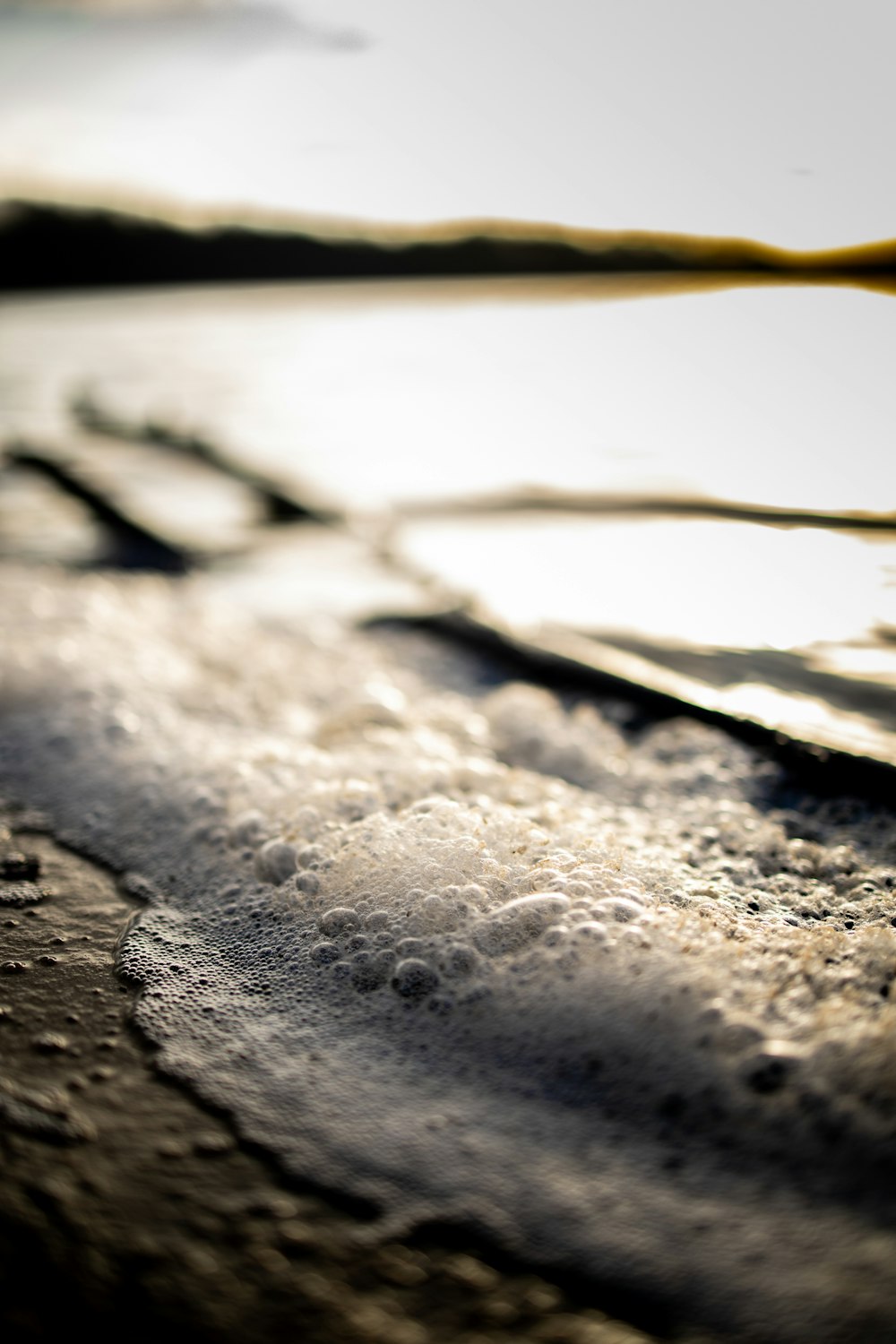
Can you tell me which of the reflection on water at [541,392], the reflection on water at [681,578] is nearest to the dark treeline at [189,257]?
the reflection on water at [541,392]

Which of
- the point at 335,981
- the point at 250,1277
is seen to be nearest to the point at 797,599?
the point at 335,981

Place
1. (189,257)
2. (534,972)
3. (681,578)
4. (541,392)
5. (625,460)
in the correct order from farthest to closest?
(189,257) < (541,392) < (625,460) < (681,578) < (534,972)

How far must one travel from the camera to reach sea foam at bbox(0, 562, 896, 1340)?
0.76 m

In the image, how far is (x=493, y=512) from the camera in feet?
9.89

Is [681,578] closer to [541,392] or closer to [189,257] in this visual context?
[541,392]

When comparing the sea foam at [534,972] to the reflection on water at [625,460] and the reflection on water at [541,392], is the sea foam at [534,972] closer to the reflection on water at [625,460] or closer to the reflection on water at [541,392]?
the reflection on water at [625,460]

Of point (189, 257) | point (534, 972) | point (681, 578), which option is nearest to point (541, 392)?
point (681, 578)

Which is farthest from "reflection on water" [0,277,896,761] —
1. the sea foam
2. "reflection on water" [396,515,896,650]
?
the sea foam

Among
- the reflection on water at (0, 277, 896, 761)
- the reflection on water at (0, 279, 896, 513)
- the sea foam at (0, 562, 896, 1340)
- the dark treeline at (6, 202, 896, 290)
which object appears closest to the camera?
the sea foam at (0, 562, 896, 1340)

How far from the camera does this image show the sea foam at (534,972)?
2.49 ft

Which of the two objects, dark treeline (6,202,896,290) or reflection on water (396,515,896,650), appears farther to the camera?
dark treeline (6,202,896,290)

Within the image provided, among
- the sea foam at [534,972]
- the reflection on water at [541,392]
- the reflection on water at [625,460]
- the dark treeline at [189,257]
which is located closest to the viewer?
the sea foam at [534,972]

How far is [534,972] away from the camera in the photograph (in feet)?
3.28

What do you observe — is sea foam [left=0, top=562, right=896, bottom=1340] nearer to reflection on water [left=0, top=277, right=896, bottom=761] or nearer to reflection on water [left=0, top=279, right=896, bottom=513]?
A: reflection on water [left=0, top=277, right=896, bottom=761]
